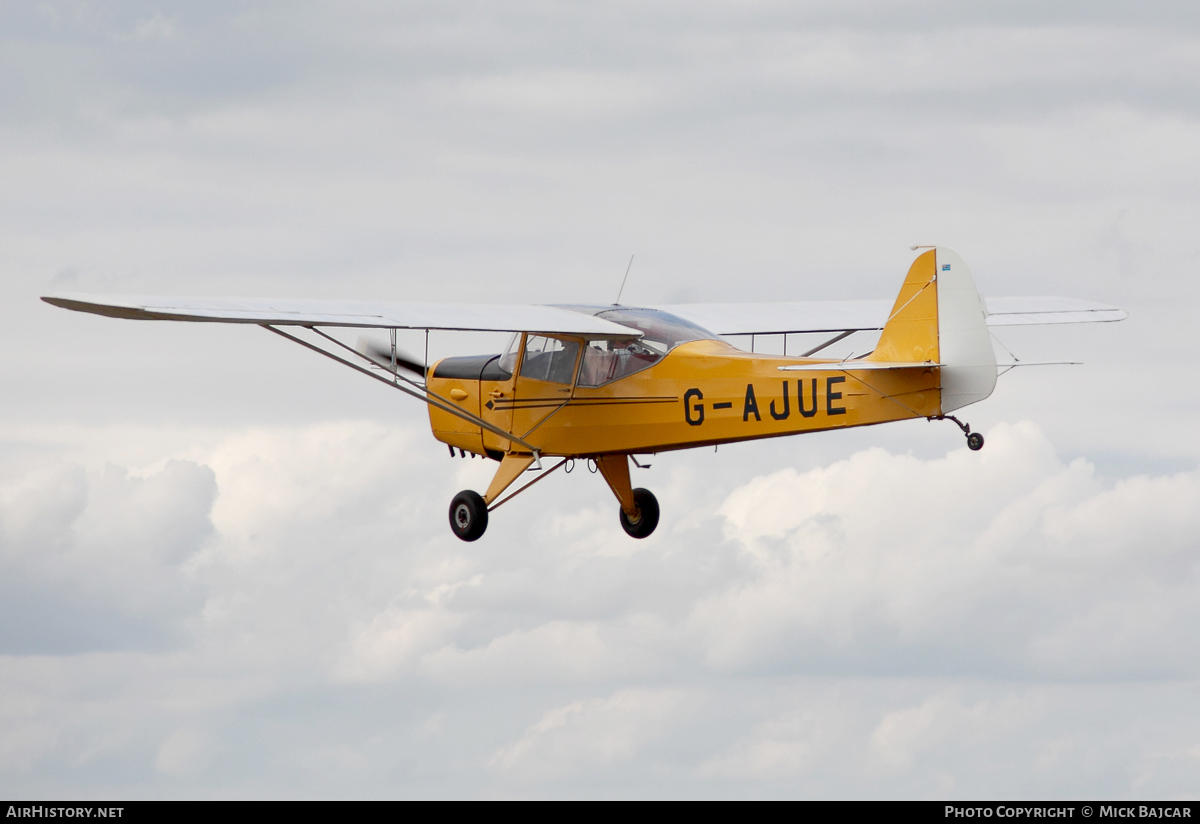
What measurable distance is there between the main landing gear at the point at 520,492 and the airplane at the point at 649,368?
0.8 inches

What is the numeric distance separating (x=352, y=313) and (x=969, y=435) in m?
6.81

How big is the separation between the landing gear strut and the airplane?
0.7 inches

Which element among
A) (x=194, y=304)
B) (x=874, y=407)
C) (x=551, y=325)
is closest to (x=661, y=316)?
(x=551, y=325)

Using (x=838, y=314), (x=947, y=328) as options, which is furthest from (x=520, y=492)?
(x=947, y=328)

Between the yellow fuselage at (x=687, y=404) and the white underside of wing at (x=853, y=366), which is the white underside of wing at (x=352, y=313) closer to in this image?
the yellow fuselage at (x=687, y=404)

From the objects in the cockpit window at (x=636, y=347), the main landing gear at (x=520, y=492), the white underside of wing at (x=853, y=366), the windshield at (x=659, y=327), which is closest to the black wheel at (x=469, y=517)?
the main landing gear at (x=520, y=492)

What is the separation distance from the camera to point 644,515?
69.1ft

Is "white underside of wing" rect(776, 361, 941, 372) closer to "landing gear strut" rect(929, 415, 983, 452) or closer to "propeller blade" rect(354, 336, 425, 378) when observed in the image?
"landing gear strut" rect(929, 415, 983, 452)

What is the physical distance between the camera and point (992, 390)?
16.4m

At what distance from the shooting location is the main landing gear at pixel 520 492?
2023 cm

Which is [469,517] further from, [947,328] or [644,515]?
[947,328]

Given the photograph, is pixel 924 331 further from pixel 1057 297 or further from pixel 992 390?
pixel 1057 297

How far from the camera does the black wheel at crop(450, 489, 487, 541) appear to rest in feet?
66.6

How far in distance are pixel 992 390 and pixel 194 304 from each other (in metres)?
8.25
